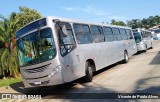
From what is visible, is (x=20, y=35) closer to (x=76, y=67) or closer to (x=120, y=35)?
(x=76, y=67)

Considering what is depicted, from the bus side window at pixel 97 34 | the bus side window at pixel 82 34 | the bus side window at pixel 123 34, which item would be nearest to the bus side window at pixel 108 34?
the bus side window at pixel 97 34

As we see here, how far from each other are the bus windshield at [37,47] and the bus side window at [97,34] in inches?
170

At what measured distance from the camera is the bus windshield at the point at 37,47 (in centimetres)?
1012

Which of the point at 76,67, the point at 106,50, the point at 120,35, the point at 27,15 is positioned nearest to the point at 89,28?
the point at 106,50

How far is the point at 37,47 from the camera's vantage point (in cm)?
1042

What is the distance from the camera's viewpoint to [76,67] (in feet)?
36.0

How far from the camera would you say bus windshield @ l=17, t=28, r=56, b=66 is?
399 inches

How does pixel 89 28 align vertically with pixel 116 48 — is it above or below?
above

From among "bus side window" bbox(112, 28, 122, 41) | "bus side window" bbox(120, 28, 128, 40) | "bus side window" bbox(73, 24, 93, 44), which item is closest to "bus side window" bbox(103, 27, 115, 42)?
"bus side window" bbox(112, 28, 122, 41)

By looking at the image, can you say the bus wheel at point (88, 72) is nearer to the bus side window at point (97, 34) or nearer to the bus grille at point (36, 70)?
the bus side window at point (97, 34)

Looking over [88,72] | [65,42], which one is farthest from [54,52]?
[88,72]

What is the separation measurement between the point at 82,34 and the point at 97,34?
2.30 meters

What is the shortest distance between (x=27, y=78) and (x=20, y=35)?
188cm

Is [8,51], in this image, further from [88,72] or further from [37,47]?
[37,47]
